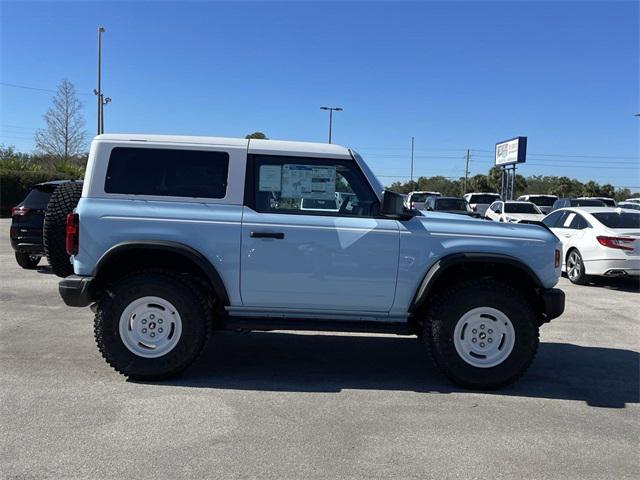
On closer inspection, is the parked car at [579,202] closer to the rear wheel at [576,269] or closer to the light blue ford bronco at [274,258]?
the rear wheel at [576,269]

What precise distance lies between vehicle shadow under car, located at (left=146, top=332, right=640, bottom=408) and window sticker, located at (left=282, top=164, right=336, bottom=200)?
1.68 meters

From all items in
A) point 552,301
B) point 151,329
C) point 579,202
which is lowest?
point 151,329

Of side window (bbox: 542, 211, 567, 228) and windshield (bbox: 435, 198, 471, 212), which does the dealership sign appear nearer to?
windshield (bbox: 435, 198, 471, 212)

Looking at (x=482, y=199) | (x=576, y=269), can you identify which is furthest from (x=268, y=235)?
(x=482, y=199)

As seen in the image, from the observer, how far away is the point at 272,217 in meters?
4.70

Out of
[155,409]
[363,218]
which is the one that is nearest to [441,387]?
[363,218]

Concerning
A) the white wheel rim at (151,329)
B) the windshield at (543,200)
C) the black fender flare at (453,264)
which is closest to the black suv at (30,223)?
the white wheel rim at (151,329)

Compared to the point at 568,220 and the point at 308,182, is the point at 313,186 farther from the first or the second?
the point at 568,220

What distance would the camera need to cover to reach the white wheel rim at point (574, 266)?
35.3ft

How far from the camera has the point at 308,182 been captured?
15.9 feet

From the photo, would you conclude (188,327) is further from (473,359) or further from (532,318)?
(532,318)

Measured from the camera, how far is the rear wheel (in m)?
10.6

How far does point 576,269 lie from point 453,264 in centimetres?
737

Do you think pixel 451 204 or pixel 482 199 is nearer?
pixel 451 204
